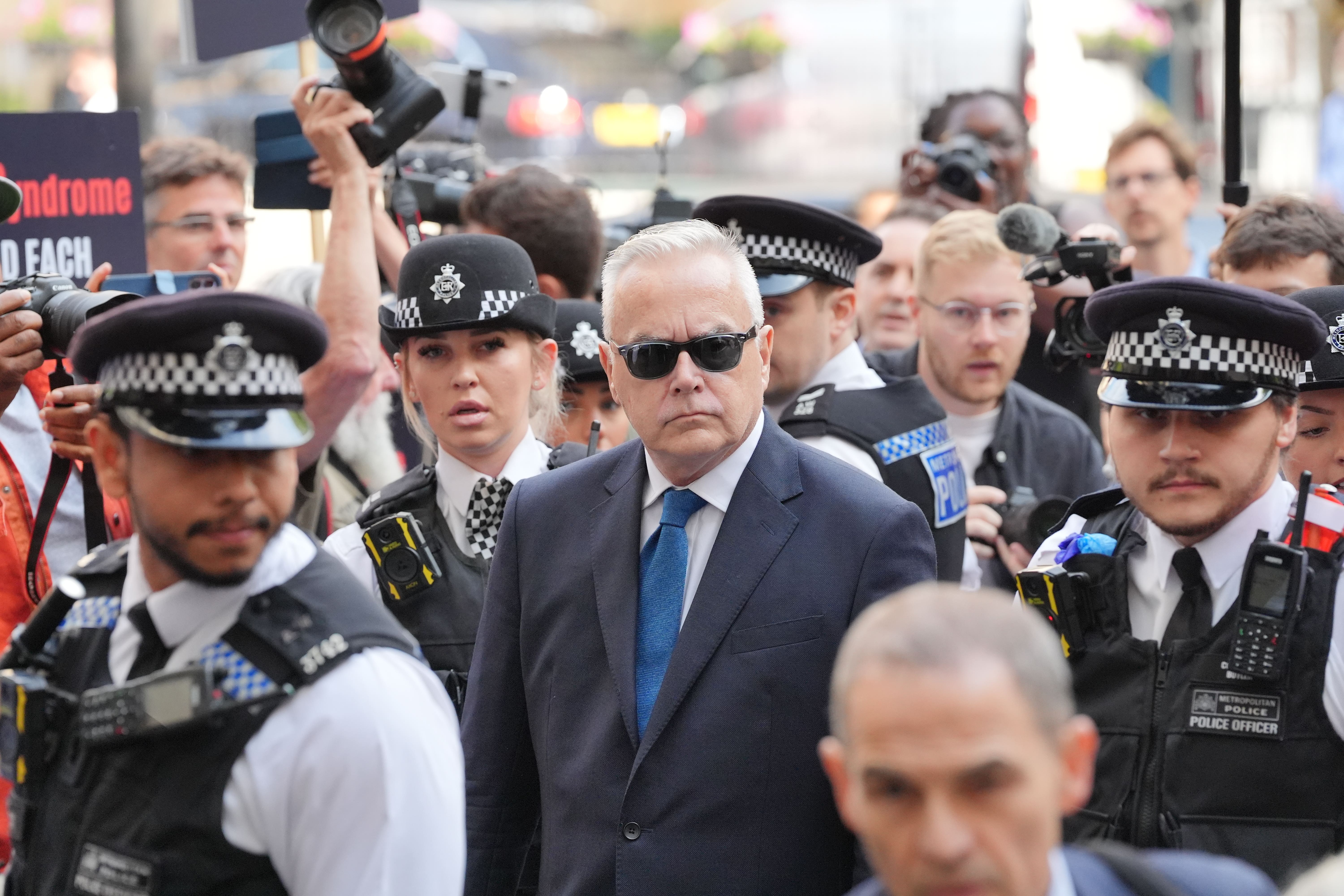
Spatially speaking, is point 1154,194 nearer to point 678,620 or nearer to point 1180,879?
point 678,620

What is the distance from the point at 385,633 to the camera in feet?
8.25

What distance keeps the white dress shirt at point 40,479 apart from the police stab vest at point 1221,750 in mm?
2395

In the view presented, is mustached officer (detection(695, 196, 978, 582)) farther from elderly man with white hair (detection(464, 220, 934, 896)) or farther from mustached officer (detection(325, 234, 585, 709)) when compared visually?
elderly man with white hair (detection(464, 220, 934, 896))

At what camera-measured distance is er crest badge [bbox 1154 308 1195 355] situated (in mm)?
3219

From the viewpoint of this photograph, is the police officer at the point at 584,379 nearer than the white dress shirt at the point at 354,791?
No

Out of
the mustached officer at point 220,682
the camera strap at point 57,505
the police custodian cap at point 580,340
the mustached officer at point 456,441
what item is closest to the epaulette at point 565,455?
the mustached officer at point 456,441

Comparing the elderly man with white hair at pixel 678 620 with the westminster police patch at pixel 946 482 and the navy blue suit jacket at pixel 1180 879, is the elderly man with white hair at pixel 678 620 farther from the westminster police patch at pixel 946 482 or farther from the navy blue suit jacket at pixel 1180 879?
the westminster police patch at pixel 946 482

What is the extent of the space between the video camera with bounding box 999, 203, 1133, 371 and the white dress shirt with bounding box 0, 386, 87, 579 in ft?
8.23

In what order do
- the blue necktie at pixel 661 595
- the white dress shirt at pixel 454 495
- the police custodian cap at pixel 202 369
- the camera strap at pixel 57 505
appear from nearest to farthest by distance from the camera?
the police custodian cap at pixel 202 369
the blue necktie at pixel 661 595
the camera strap at pixel 57 505
the white dress shirt at pixel 454 495

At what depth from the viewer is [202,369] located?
252 cm

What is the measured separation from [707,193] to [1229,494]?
47.5 feet

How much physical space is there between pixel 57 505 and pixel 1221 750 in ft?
8.59

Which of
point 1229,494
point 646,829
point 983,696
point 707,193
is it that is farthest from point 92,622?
point 707,193

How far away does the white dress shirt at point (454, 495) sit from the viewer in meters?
3.85
